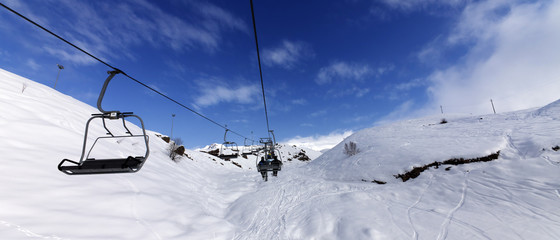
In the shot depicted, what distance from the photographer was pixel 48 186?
6.60 meters

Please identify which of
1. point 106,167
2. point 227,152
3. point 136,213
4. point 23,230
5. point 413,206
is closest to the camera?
point 106,167

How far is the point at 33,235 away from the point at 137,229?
2268mm

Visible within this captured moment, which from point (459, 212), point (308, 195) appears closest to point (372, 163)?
point (308, 195)

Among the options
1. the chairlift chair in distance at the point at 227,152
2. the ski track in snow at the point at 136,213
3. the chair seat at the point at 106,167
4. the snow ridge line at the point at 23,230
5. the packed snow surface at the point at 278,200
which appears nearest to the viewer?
the chair seat at the point at 106,167

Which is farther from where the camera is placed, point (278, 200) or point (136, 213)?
point (278, 200)

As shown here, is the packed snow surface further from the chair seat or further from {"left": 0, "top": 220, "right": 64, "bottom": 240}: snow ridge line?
the chair seat

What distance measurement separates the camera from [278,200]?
1157cm

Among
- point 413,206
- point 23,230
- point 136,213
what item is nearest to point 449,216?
point 413,206

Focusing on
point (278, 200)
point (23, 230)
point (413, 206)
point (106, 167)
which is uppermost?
point (106, 167)

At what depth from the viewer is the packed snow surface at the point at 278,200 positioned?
5992 millimetres

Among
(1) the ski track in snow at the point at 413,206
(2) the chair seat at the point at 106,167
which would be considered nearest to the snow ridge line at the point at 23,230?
(2) the chair seat at the point at 106,167

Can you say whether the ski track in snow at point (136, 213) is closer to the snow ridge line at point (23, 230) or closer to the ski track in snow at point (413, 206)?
the snow ridge line at point (23, 230)

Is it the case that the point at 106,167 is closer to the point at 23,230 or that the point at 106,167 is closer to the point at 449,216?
the point at 23,230

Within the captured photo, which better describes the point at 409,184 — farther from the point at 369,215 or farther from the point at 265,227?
the point at 265,227
